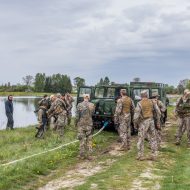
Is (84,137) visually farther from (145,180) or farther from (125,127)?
(145,180)

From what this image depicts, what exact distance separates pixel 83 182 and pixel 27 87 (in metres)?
158

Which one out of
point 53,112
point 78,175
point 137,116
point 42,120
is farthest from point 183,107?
point 78,175

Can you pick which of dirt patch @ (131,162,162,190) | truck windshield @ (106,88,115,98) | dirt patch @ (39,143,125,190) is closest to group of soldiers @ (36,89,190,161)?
dirt patch @ (39,143,125,190)

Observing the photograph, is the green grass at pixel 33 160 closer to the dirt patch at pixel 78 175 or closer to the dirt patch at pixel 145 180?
the dirt patch at pixel 78 175

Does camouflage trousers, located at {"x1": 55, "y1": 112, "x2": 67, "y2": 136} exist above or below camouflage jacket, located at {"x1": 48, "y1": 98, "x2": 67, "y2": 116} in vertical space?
below

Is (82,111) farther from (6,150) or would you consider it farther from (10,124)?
(10,124)

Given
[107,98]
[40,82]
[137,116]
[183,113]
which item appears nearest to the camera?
[137,116]

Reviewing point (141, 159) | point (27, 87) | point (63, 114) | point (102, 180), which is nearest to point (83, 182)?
point (102, 180)

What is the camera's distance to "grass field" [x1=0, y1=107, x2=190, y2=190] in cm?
1085

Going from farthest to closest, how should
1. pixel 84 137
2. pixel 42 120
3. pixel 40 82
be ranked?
pixel 40 82 < pixel 42 120 < pixel 84 137

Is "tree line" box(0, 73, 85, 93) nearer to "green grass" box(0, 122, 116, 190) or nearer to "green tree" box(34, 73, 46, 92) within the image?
"green tree" box(34, 73, 46, 92)

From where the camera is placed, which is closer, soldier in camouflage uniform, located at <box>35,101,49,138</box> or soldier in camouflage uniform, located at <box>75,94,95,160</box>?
soldier in camouflage uniform, located at <box>75,94,95,160</box>

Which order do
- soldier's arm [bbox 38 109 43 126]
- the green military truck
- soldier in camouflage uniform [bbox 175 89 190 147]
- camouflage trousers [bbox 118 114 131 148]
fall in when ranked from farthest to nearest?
the green military truck, soldier's arm [bbox 38 109 43 126], soldier in camouflage uniform [bbox 175 89 190 147], camouflage trousers [bbox 118 114 131 148]

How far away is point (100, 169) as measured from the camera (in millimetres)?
12656
